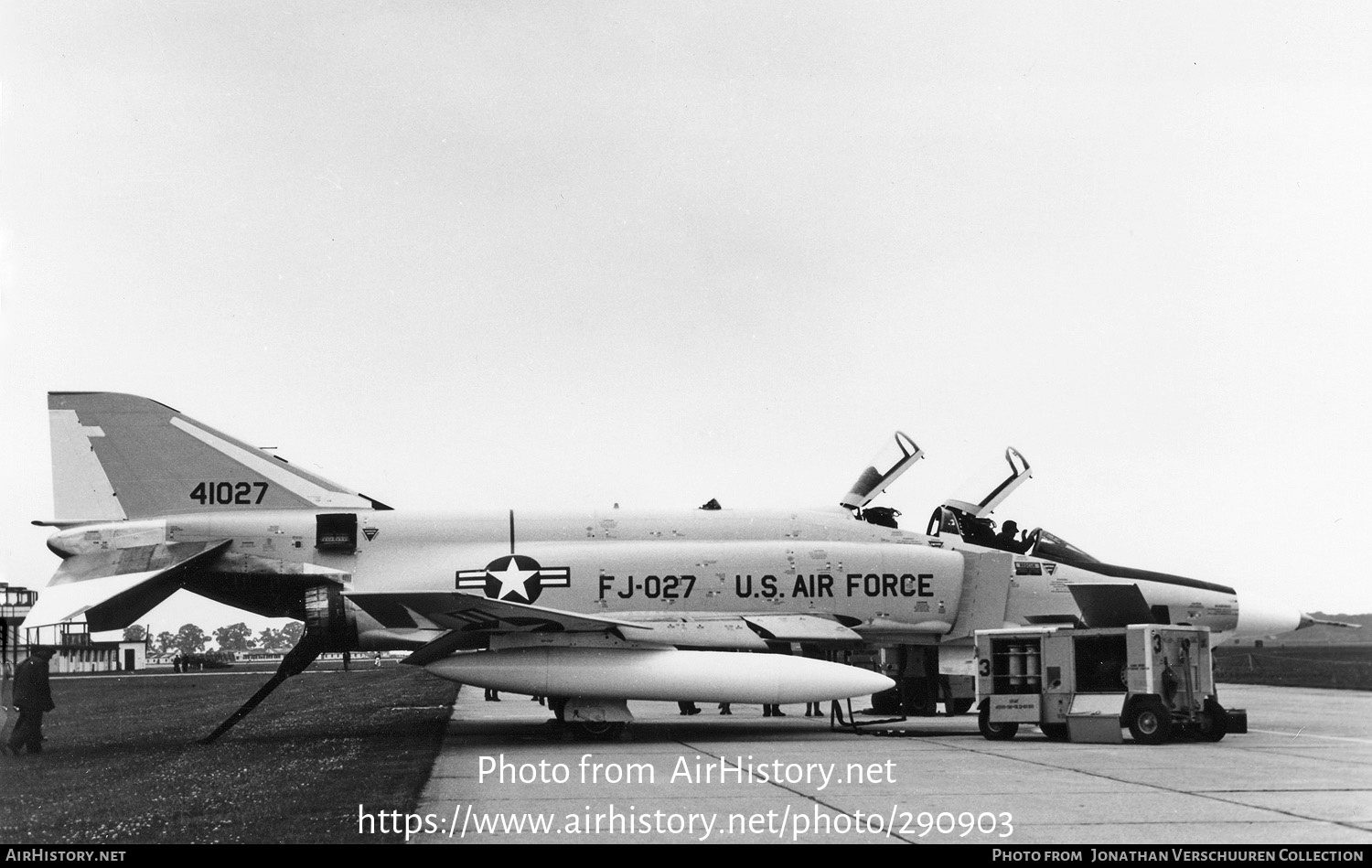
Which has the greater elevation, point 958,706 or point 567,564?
point 567,564

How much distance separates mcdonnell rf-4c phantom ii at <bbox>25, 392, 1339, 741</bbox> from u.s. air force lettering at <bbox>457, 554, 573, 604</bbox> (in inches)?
0.9

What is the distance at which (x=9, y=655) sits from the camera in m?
14.4

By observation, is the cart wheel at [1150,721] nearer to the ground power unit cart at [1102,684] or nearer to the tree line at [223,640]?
the ground power unit cart at [1102,684]

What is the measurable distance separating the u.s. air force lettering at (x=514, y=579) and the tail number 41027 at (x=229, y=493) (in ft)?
9.66

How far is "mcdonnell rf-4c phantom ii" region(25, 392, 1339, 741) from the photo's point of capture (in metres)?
14.6

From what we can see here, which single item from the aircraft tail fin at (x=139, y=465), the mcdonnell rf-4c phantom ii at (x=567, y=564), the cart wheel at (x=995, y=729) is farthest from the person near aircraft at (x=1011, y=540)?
the aircraft tail fin at (x=139, y=465)

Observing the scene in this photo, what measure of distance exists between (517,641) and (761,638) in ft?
10.2

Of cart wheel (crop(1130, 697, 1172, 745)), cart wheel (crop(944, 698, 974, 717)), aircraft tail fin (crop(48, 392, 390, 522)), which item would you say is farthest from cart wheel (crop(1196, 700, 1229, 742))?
aircraft tail fin (crop(48, 392, 390, 522))

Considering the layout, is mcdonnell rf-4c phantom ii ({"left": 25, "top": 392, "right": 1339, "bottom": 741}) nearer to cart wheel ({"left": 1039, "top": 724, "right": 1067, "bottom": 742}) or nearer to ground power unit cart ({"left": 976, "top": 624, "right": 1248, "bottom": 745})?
ground power unit cart ({"left": 976, "top": 624, "right": 1248, "bottom": 745})

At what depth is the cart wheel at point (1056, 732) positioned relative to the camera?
13.5 m

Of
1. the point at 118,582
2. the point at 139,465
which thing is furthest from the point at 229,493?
the point at 118,582

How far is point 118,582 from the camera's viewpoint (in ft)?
46.8

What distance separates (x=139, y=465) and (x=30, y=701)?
3.98 metres

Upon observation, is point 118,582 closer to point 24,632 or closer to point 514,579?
point 24,632
